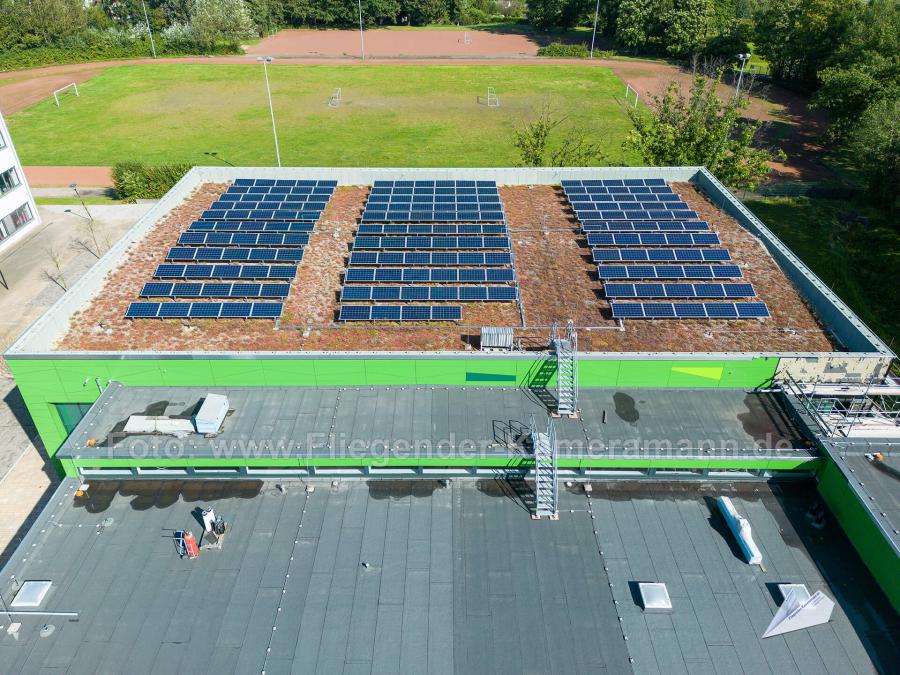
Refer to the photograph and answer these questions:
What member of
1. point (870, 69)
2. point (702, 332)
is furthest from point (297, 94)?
point (702, 332)

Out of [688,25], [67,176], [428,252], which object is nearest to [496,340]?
[428,252]

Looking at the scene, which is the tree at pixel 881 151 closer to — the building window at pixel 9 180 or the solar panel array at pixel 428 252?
the solar panel array at pixel 428 252

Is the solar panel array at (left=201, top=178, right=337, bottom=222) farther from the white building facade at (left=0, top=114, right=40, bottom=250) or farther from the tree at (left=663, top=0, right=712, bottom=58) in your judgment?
the tree at (left=663, top=0, right=712, bottom=58)

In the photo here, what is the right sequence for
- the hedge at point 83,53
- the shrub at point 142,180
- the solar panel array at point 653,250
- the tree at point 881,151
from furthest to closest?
1. the hedge at point 83,53
2. the shrub at point 142,180
3. the tree at point 881,151
4. the solar panel array at point 653,250

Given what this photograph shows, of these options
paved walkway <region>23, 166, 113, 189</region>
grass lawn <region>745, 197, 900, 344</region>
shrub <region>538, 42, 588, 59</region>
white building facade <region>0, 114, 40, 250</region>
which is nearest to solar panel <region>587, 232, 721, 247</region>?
grass lawn <region>745, 197, 900, 344</region>

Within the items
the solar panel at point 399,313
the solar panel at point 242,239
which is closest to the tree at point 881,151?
the solar panel at point 399,313

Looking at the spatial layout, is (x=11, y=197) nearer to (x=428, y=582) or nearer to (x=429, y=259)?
(x=429, y=259)

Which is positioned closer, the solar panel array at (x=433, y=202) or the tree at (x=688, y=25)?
the solar panel array at (x=433, y=202)
